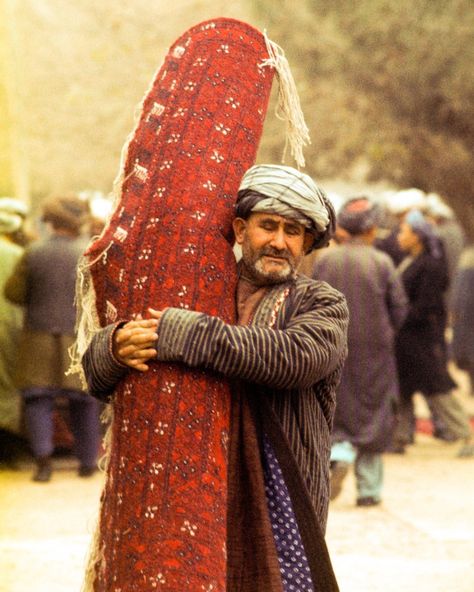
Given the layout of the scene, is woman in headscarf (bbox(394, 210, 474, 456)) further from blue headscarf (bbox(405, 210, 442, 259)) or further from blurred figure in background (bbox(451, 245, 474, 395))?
blurred figure in background (bbox(451, 245, 474, 395))

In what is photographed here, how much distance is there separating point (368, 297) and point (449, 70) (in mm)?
13853

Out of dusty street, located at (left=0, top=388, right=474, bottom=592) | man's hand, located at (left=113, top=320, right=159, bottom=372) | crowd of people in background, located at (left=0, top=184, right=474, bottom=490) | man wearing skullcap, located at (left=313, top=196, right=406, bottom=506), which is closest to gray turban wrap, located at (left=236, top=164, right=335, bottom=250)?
man's hand, located at (left=113, top=320, right=159, bottom=372)

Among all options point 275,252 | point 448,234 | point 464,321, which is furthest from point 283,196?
point 448,234

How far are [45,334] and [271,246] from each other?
6.05 metres

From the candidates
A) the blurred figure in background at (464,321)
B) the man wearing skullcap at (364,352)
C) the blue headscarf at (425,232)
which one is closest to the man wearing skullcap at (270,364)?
the man wearing skullcap at (364,352)

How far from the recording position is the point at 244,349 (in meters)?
4.04

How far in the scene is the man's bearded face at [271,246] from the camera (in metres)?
4.27

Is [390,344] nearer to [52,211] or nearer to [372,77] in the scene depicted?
[52,211]

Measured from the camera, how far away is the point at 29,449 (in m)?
11.0

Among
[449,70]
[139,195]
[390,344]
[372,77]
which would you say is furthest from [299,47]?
[139,195]

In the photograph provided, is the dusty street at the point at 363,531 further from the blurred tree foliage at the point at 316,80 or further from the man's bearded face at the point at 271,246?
the blurred tree foliage at the point at 316,80

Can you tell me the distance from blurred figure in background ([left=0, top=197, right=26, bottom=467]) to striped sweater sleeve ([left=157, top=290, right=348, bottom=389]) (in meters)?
6.50

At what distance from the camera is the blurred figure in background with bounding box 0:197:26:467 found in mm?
10523

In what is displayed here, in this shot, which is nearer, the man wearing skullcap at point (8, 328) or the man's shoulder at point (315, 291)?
the man's shoulder at point (315, 291)
